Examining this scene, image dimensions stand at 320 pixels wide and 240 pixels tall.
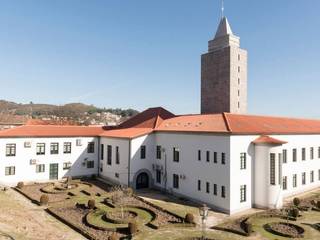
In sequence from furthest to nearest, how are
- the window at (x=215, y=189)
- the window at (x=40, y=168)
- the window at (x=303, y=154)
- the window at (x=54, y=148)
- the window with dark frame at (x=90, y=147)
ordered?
the window with dark frame at (x=90, y=147), the window at (x=54, y=148), the window at (x=40, y=168), the window at (x=303, y=154), the window at (x=215, y=189)

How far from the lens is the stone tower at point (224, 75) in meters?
50.2

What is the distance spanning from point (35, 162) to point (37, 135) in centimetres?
430

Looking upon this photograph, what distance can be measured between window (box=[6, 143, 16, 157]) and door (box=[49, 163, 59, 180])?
240 inches

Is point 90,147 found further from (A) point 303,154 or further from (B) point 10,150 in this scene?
(A) point 303,154

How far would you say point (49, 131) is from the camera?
1841 inches

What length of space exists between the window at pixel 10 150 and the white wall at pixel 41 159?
1.36 feet

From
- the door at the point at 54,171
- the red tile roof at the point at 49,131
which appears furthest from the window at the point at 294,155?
the door at the point at 54,171

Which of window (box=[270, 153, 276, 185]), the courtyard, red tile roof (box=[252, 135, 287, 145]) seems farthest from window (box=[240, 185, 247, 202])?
red tile roof (box=[252, 135, 287, 145])

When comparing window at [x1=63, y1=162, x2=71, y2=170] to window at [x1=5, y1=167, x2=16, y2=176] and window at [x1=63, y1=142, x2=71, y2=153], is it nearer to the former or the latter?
window at [x1=63, y1=142, x2=71, y2=153]

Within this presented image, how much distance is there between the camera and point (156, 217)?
2802 centimetres

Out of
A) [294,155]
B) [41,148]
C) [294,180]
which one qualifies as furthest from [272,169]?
[41,148]

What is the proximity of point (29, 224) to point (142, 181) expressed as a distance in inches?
707

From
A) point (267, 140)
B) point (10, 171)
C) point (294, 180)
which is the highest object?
point (267, 140)

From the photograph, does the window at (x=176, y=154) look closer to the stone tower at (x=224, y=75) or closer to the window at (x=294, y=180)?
the stone tower at (x=224, y=75)
